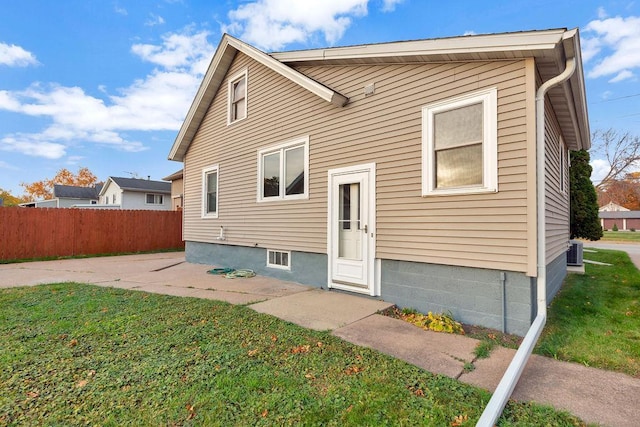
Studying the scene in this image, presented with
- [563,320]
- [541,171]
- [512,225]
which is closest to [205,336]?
[512,225]

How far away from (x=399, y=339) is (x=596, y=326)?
8.61ft

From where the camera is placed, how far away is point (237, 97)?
28.1ft

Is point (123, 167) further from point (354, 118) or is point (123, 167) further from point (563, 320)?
point (563, 320)

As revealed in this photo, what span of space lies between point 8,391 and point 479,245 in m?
4.79

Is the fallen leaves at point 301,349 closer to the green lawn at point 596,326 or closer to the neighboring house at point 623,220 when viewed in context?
the green lawn at point 596,326

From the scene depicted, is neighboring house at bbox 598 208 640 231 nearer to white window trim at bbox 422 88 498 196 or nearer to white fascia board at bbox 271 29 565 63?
white window trim at bbox 422 88 498 196

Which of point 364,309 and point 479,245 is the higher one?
point 479,245

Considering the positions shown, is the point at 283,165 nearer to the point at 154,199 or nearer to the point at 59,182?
the point at 154,199

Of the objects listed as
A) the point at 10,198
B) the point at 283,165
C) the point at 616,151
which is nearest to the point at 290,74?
the point at 283,165

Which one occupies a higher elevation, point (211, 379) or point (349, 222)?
point (349, 222)

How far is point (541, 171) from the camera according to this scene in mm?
3668

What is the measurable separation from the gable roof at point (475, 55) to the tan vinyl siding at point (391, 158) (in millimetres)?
155

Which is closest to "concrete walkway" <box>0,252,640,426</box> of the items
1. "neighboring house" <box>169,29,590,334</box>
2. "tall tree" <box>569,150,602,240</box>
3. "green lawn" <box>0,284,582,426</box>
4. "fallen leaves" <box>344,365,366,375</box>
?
"green lawn" <box>0,284,582,426</box>

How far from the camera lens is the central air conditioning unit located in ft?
28.2
